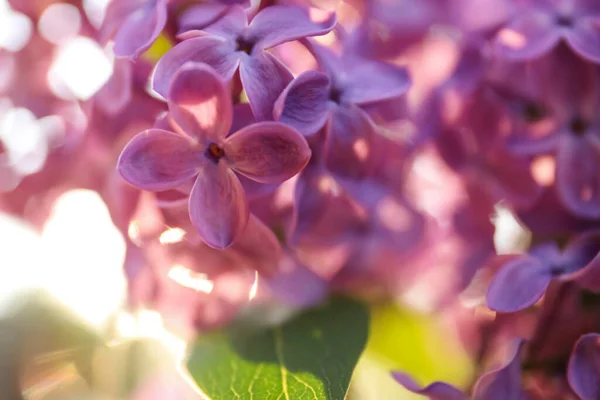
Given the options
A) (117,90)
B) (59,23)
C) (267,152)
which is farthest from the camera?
(59,23)

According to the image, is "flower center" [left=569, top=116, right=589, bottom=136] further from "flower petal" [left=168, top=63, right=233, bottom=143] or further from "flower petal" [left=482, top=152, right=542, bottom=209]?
"flower petal" [left=168, top=63, right=233, bottom=143]

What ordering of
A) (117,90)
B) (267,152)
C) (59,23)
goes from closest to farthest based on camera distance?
(267,152)
(117,90)
(59,23)

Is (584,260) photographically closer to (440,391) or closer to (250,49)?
(440,391)

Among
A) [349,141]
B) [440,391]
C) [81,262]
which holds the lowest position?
[81,262]

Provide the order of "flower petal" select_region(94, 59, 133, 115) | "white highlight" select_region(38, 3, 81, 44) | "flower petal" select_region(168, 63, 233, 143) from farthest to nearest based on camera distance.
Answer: "white highlight" select_region(38, 3, 81, 44) → "flower petal" select_region(94, 59, 133, 115) → "flower petal" select_region(168, 63, 233, 143)

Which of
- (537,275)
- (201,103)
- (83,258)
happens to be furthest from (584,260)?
(83,258)

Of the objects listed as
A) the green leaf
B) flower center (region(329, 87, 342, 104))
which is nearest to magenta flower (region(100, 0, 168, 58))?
flower center (region(329, 87, 342, 104))

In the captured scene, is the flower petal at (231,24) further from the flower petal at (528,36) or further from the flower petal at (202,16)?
the flower petal at (528,36)

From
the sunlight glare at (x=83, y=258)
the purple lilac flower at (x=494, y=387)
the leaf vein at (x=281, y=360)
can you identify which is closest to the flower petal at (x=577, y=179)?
the purple lilac flower at (x=494, y=387)

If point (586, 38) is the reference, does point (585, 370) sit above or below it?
below
